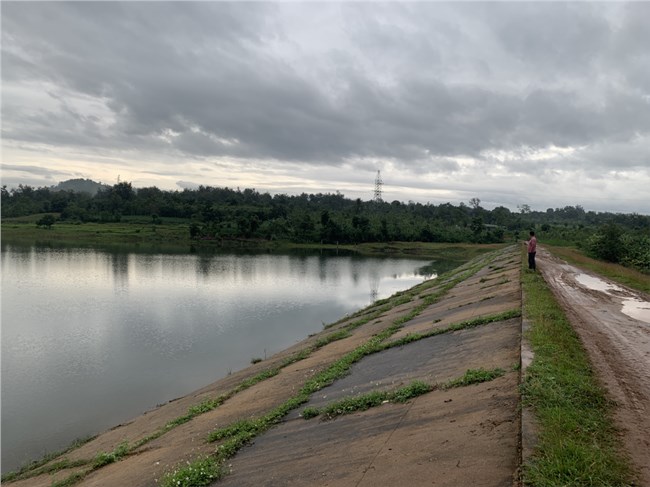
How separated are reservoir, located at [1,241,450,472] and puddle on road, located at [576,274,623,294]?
14465 millimetres

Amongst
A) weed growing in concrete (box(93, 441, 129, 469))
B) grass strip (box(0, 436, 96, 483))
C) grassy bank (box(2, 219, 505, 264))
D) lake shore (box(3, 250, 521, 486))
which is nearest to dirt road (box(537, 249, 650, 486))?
lake shore (box(3, 250, 521, 486))

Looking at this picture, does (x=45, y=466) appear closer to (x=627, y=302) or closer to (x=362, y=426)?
(x=362, y=426)

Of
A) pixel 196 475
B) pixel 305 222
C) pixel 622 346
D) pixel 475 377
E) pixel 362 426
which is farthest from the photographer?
pixel 305 222

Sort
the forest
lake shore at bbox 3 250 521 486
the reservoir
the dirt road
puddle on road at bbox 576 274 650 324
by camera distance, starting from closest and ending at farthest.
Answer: the dirt road, lake shore at bbox 3 250 521 486, puddle on road at bbox 576 274 650 324, the reservoir, the forest

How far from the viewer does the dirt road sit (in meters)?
5.41

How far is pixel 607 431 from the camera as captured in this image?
5.35 meters

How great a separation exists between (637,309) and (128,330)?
23.4 m

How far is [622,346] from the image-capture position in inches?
354

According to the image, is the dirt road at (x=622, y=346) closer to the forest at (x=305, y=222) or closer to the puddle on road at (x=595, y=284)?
→ the puddle on road at (x=595, y=284)

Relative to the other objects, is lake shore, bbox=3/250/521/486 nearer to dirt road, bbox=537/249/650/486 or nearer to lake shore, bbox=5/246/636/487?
lake shore, bbox=5/246/636/487

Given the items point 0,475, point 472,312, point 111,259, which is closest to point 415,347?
point 472,312

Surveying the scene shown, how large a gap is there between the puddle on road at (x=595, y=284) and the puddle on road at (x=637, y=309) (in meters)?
2.40

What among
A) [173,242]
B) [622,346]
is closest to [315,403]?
[622,346]

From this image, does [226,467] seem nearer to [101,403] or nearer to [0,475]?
[0,475]
